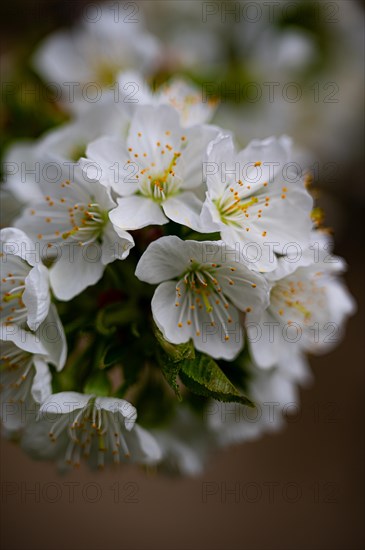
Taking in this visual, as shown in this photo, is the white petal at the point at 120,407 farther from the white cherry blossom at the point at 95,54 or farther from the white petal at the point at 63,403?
the white cherry blossom at the point at 95,54

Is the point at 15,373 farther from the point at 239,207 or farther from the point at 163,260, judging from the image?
the point at 239,207

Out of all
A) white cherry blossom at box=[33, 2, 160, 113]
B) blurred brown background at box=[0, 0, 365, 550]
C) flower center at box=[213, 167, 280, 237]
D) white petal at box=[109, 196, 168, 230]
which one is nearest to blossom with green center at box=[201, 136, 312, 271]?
flower center at box=[213, 167, 280, 237]

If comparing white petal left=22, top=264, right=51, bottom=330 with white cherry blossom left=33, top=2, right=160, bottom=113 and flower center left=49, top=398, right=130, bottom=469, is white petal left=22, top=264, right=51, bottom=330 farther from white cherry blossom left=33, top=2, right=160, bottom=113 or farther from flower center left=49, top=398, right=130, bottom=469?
white cherry blossom left=33, top=2, right=160, bottom=113

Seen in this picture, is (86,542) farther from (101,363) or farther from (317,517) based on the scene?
(101,363)

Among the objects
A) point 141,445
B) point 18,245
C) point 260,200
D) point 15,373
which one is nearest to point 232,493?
point 141,445

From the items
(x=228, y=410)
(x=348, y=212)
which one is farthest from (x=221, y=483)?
(x=348, y=212)

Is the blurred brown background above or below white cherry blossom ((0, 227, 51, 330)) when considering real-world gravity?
below

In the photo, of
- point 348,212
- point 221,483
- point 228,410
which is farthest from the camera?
point 348,212
